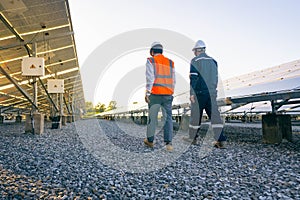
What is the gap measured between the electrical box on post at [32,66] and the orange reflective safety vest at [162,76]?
344 centimetres

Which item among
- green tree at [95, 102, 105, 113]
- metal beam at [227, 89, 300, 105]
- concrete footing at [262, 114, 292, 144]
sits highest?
green tree at [95, 102, 105, 113]

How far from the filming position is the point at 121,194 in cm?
159

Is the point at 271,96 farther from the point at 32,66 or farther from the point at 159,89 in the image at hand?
the point at 32,66

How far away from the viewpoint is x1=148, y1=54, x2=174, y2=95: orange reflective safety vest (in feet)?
10.6

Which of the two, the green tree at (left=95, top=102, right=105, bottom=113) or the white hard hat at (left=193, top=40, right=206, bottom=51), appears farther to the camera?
the green tree at (left=95, top=102, right=105, bottom=113)

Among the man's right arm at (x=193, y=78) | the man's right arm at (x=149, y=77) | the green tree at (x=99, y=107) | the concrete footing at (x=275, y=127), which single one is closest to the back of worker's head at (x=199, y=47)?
the man's right arm at (x=193, y=78)

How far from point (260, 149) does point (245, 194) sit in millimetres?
1783

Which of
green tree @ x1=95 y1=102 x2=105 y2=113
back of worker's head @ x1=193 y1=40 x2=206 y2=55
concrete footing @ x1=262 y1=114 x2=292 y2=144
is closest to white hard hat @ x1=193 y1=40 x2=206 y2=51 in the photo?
back of worker's head @ x1=193 y1=40 x2=206 y2=55

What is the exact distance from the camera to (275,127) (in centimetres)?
348

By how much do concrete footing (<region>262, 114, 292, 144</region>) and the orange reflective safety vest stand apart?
153 cm

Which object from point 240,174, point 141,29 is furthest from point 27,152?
point 141,29

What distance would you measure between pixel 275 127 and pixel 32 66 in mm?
5085

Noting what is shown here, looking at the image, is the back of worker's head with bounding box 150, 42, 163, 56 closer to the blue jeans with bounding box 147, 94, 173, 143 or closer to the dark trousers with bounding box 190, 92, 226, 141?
the blue jeans with bounding box 147, 94, 173, 143

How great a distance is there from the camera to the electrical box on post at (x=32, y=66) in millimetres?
5398
